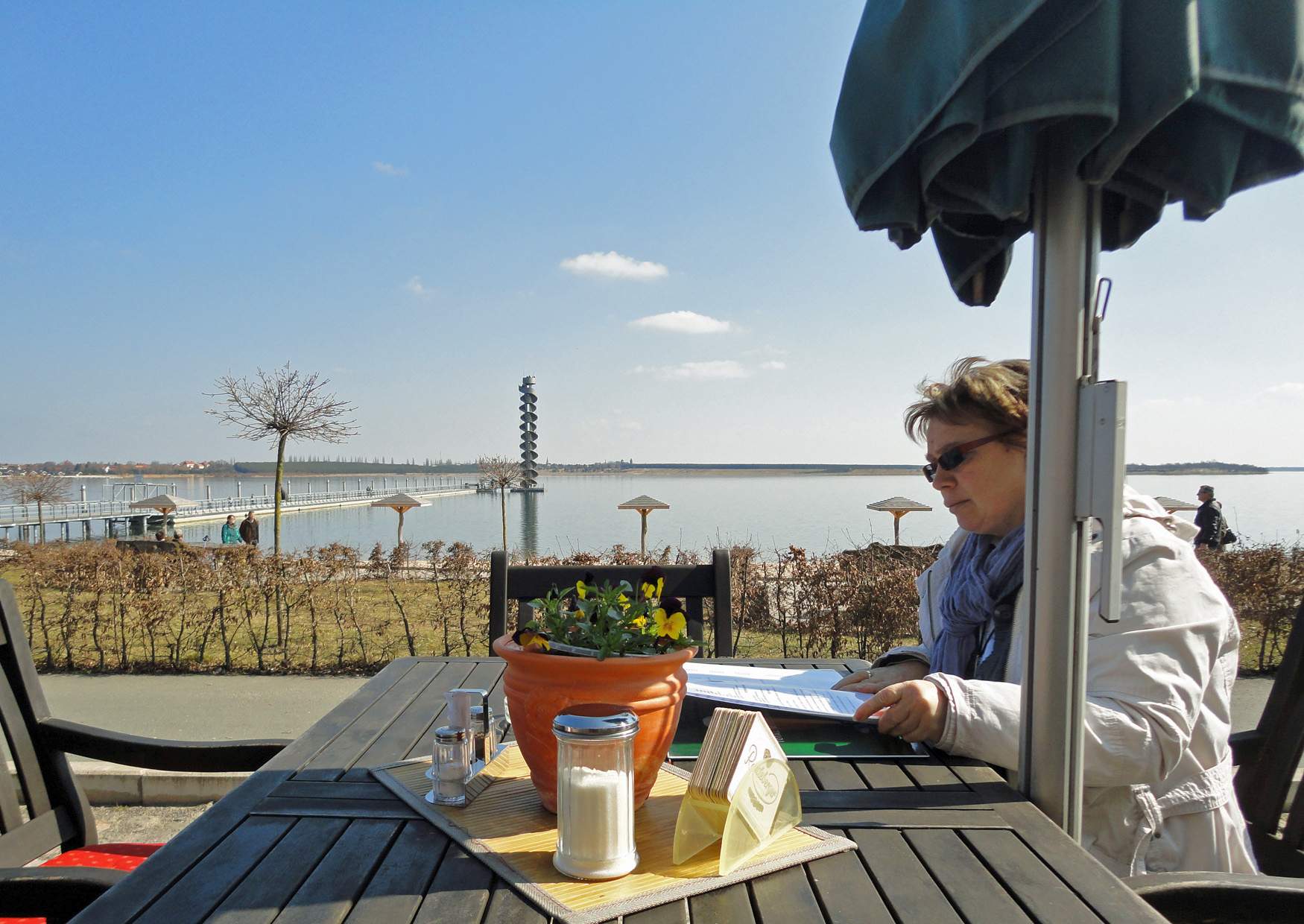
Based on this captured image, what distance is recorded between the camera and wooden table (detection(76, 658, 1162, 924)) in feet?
2.88

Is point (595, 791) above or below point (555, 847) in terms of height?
above

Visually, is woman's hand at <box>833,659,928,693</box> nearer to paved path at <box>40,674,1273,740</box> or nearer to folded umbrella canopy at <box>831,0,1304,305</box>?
folded umbrella canopy at <box>831,0,1304,305</box>

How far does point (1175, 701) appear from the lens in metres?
1.28

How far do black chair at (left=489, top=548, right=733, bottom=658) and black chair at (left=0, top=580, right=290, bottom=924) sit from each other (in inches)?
31.7

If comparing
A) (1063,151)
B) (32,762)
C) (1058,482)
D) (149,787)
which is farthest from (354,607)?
(1063,151)

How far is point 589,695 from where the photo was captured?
3.29 ft

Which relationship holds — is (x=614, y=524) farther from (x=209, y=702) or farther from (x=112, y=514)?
(x=209, y=702)

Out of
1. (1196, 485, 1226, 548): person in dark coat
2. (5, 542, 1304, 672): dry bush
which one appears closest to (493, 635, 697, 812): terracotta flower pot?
(5, 542, 1304, 672): dry bush

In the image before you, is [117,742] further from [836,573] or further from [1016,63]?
[836,573]

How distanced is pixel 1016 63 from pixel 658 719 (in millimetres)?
907

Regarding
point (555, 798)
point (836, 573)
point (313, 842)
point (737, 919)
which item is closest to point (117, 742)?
point (313, 842)

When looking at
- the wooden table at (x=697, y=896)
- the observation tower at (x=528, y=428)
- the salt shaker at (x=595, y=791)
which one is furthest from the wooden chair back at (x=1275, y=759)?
the observation tower at (x=528, y=428)

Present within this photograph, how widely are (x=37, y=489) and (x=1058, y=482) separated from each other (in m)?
31.0

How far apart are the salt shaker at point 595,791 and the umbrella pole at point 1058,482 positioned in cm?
61
